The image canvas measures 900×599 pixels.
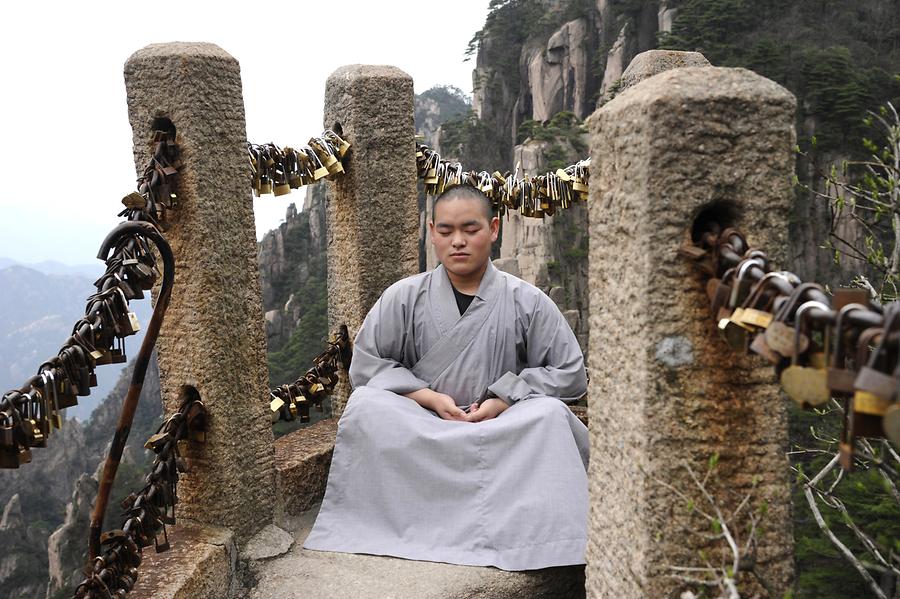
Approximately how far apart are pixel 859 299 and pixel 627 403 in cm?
65

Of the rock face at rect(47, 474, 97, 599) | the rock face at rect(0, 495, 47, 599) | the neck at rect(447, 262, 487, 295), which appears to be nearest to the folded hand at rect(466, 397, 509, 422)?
the neck at rect(447, 262, 487, 295)

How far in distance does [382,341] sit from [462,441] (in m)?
0.66

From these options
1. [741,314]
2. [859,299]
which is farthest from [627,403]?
[859,299]

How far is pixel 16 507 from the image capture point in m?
24.6

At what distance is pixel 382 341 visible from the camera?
134 inches

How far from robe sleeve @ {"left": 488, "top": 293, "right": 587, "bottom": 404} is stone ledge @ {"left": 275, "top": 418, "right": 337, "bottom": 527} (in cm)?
98

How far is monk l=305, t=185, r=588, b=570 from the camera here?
9.26 ft

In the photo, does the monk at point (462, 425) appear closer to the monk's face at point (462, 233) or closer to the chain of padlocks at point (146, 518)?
the monk's face at point (462, 233)

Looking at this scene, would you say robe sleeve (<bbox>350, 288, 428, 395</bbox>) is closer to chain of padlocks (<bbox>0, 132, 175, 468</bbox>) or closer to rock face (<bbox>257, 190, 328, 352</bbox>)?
chain of padlocks (<bbox>0, 132, 175, 468</bbox>)

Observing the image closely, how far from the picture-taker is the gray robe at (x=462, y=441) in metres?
2.81

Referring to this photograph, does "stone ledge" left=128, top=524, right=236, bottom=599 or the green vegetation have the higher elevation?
"stone ledge" left=128, top=524, right=236, bottom=599

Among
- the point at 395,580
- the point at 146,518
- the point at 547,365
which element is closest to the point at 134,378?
the point at 146,518

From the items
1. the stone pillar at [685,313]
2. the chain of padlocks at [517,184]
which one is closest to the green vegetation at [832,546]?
the chain of padlocks at [517,184]

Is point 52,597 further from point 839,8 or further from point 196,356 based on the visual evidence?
point 839,8
